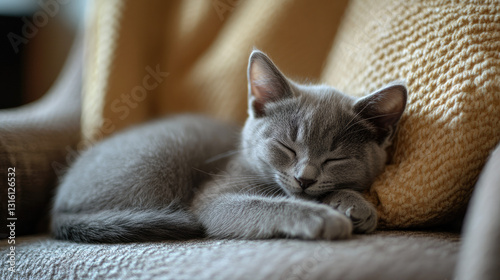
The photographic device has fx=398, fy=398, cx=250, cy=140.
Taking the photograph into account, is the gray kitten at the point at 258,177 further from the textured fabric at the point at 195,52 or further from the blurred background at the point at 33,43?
the blurred background at the point at 33,43

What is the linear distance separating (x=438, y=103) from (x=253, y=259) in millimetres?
591

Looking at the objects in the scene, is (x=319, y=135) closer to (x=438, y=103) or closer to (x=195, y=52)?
(x=438, y=103)

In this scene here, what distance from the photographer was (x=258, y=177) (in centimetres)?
117

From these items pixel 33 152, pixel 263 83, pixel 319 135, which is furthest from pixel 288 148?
pixel 33 152

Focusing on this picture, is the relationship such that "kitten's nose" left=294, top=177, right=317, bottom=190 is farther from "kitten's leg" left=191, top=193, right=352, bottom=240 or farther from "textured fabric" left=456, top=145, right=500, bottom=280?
"textured fabric" left=456, top=145, right=500, bottom=280

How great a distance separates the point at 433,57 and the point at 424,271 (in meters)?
0.57

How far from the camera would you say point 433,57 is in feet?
3.34

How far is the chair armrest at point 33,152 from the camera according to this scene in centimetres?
119

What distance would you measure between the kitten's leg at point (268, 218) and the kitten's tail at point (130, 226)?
0.06m

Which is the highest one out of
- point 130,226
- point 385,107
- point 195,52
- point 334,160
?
point 195,52

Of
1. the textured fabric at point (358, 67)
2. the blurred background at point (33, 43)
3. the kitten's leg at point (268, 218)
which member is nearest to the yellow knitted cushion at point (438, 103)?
the textured fabric at point (358, 67)

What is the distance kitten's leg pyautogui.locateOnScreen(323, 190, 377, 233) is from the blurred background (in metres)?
1.51

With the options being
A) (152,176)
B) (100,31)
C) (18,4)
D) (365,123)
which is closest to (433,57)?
(365,123)

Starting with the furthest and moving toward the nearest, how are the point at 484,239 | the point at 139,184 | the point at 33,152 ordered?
the point at 33,152, the point at 139,184, the point at 484,239
